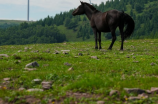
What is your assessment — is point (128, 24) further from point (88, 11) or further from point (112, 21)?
point (88, 11)

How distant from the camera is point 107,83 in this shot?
6141 mm

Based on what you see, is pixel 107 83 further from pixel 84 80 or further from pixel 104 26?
pixel 104 26

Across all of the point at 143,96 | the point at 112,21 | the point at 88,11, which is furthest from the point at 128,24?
the point at 143,96

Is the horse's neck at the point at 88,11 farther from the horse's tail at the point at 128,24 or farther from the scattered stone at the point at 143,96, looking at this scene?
the scattered stone at the point at 143,96

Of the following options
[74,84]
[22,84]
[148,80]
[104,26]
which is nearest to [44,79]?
[22,84]

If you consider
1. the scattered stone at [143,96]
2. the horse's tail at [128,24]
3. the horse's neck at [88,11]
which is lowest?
the scattered stone at [143,96]

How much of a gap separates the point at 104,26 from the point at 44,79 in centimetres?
1225

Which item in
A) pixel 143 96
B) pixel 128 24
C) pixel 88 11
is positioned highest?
pixel 88 11

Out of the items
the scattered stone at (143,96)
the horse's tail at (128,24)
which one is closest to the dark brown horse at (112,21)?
the horse's tail at (128,24)

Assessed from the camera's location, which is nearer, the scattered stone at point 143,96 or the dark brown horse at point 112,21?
the scattered stone at point 143,96

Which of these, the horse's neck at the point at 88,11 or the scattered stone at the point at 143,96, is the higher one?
the horse's neck at the point at 88,11

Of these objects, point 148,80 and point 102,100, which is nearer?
point 102,100

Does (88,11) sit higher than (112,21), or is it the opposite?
(88,11)

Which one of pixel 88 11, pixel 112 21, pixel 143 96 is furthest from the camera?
pixel 88 11
